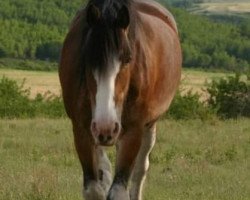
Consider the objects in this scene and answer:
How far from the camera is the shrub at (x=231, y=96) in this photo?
96.5 ft

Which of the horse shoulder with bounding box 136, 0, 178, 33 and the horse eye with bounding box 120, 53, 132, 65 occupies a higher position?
the horse eye with bounding box 120, 53, 132, 65

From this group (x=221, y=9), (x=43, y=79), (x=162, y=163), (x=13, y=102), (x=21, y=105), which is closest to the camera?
(x=162, y=163)

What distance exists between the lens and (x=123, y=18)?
5277 millimetres

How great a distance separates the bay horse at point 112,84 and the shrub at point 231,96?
2246 cm

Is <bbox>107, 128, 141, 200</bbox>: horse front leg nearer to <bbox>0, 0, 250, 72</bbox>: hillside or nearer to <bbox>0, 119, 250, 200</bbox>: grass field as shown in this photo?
<bbox>0, 119, 250, 200</bbox>: grass field

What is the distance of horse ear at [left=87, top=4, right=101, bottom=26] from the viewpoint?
17.1ft

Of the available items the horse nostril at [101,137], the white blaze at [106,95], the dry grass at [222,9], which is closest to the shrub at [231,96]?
the white blaze at [106,95]

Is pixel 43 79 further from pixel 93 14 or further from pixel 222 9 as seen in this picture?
pixel 222 9

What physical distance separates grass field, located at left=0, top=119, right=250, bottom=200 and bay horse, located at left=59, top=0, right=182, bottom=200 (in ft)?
6.19

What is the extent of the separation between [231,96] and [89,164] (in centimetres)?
2454

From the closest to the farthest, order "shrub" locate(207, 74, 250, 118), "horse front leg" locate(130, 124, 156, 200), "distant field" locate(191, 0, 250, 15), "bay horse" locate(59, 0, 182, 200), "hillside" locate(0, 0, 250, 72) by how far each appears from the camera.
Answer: "bay horse" locate(59, 0, 182, 200), "horse front leg" locate(130, 124, 156, 200), "shrub" locate(207, 74, 250, 118), "hillside" locate(0, 0, 250, 72), "distant field" locate(191, 0, 250, 15)

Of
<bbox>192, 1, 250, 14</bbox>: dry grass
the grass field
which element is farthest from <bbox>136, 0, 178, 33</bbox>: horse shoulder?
<bbox>192, 1, 250, 14</bbox>: dry grass

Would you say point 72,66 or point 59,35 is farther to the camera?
point 59,35

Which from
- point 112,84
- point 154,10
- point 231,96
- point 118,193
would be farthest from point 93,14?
point 231,96
